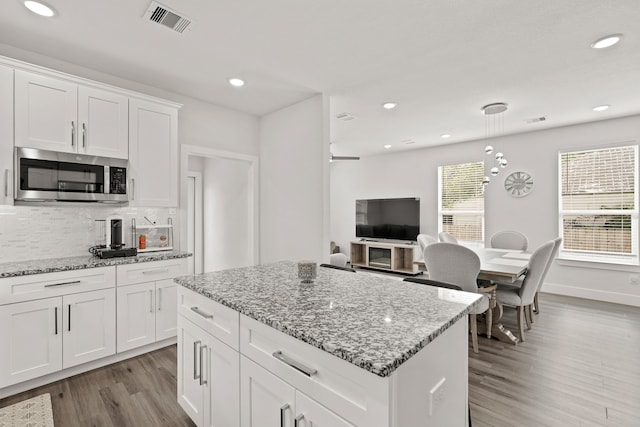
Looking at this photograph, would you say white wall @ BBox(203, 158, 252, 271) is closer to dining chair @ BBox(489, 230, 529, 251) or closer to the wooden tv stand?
the wooden tv stand

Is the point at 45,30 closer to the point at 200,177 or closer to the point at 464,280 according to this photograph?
the point at 200,177

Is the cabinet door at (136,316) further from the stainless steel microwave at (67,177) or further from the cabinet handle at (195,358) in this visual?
the cabinet handle at (195,358)

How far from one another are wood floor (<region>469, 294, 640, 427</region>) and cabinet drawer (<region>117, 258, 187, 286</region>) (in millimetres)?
2781

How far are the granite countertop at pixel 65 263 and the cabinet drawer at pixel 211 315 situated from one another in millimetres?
1144

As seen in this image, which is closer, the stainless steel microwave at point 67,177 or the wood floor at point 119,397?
the wood floor at point 119,397

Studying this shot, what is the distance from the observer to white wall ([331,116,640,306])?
4516 mm

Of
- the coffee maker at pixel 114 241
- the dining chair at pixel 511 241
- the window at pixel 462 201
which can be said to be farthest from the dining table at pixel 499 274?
the coffee maker at pixel 114 241

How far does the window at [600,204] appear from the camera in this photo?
14.6ft

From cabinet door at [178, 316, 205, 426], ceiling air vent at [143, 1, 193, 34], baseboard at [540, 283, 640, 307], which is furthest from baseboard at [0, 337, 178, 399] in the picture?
baseboard at [540, 283, 640, 307]

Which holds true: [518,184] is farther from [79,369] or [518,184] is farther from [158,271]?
A: [79,369]

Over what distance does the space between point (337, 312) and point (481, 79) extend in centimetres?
304

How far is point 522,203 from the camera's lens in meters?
Result: 5.30

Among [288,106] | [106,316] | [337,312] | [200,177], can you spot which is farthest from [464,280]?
[200,177]

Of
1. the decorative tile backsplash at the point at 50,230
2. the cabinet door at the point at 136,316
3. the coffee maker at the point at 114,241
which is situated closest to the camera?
the decorative tile backsplash at the point at 50,230
